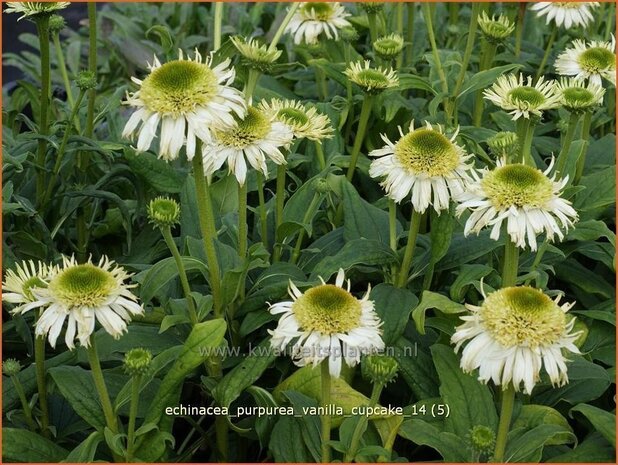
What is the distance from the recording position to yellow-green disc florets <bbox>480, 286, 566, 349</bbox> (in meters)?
1.18

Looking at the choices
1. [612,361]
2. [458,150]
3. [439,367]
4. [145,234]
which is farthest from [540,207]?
[145,234]

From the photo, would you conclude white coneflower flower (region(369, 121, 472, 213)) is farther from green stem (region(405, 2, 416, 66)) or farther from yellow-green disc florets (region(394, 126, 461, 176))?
green stem (region(405, 2, 416, 66))

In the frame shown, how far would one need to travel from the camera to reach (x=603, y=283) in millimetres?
1798

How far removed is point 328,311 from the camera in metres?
1.22

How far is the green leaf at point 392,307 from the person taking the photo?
4.91 ft

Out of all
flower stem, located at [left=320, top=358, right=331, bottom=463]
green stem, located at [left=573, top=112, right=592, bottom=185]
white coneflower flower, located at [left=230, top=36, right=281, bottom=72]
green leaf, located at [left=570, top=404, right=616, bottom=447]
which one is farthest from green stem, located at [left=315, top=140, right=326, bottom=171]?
green leaf, located at [left=570, top=404, right=616, bottom=447]

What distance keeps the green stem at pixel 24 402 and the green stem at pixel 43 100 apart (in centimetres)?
54

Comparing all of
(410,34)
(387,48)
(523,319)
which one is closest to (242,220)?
(523,319)

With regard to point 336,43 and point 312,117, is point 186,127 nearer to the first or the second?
point 312,117

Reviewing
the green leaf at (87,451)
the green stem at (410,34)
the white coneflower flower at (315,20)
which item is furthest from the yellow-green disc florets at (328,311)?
the green stem at (410,34)

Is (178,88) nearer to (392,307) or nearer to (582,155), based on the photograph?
(392,307)

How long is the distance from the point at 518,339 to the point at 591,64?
0.97 m

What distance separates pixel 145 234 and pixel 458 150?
29.8 inches

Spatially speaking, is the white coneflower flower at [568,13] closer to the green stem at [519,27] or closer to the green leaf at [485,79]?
the green stem at [519,27]
